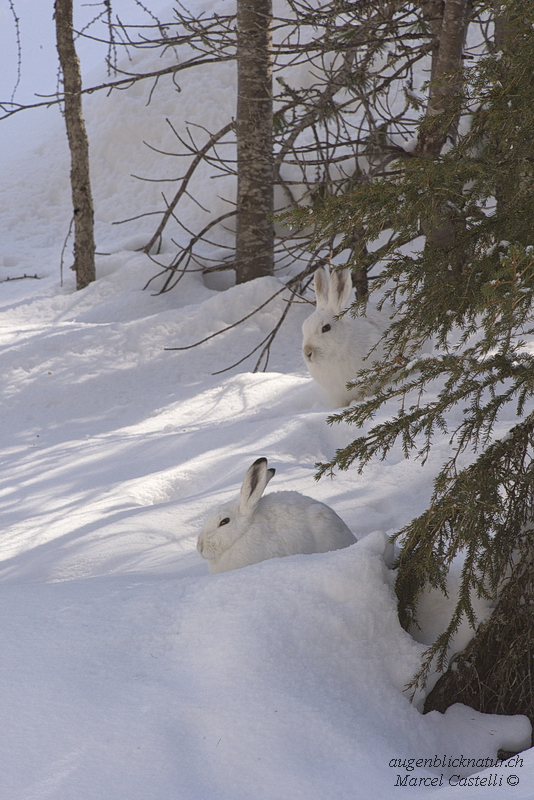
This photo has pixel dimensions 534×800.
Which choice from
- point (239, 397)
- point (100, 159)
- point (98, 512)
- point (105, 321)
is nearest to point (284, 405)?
point (239, 397)

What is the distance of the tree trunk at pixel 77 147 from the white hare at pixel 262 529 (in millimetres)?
7066

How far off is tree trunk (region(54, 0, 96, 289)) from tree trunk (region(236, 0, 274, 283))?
211 cm

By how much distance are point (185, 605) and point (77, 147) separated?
840 centimetres

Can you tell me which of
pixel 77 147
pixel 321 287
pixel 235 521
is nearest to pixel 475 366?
pixel 235 521

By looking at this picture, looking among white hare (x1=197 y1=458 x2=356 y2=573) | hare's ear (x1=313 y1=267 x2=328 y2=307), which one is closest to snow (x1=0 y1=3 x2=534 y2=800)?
white hare (x1=197 y1=458 x2=356 y2=573)

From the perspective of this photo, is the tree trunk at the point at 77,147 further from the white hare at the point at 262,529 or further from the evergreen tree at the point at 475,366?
the evergreen tree at the point at 475,366

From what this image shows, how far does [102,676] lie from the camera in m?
1.95

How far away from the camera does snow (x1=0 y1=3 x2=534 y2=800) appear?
1669 millimetres

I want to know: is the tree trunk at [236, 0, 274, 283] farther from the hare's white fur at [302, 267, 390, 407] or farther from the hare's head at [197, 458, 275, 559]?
the hare's head at [197, 458, 275, 559]

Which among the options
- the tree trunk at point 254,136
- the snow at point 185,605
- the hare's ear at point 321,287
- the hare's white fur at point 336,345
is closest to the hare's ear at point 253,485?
the snow at point 185,605

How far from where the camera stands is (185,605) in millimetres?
2275

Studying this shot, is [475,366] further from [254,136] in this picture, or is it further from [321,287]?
[254,136]

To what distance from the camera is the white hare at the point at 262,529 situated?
3.00 m

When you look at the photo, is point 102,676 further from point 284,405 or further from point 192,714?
point 284,405
